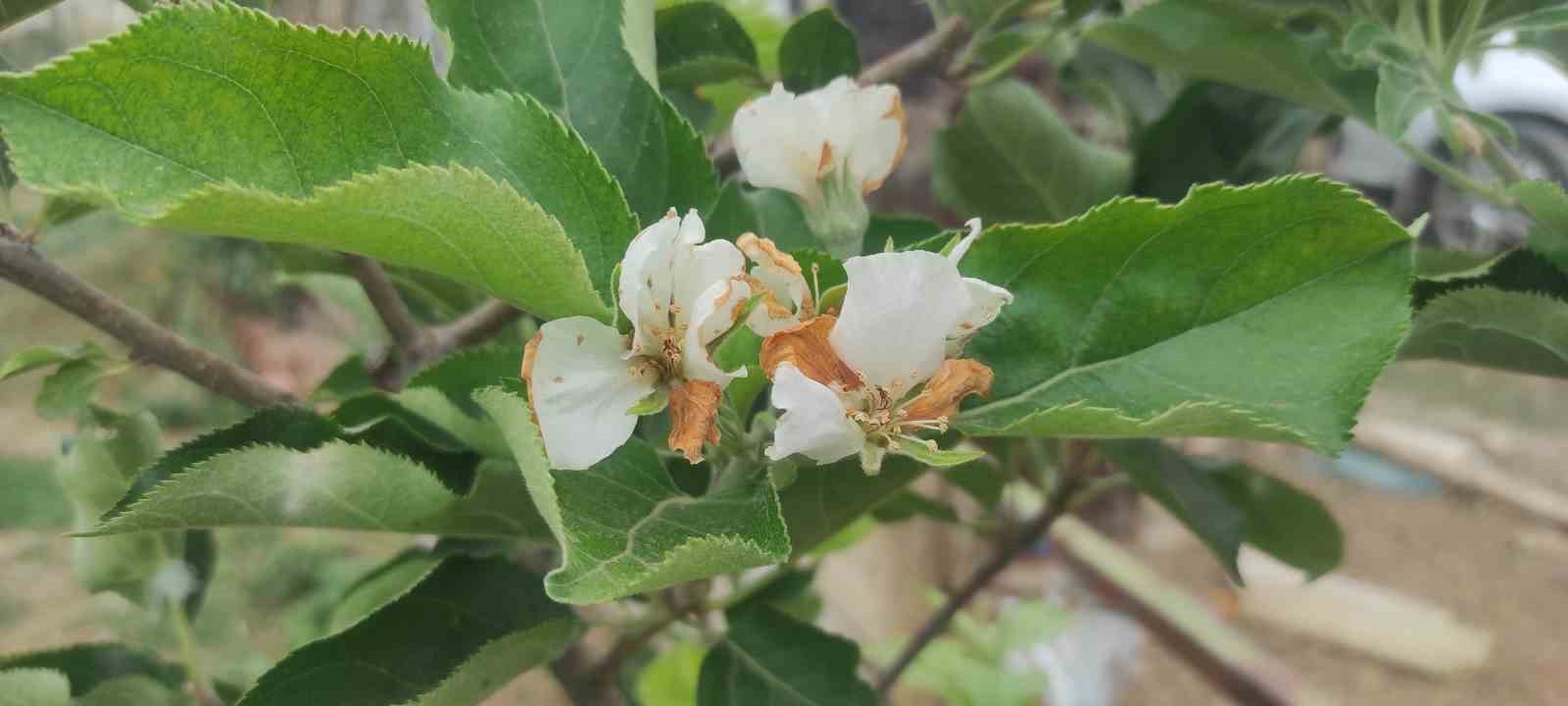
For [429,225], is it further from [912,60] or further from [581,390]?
[912,60]

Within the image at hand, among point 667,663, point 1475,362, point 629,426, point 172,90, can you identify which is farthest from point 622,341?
point 667,663

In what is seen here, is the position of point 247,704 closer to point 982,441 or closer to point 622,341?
point 622,341

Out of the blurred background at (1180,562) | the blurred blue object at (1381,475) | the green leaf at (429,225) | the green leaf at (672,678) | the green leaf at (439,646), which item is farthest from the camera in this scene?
the blurred blue object at (1381,475)

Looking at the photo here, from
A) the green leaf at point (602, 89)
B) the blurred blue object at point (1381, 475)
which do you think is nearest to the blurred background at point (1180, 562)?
the blurred blue object at point (1381, 475)

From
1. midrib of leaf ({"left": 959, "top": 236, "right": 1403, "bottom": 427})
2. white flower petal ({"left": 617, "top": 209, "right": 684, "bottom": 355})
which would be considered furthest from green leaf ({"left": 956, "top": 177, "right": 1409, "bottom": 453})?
white flower petal ({"left": 617, "top": 209, "right": 684, "bottom": 355})

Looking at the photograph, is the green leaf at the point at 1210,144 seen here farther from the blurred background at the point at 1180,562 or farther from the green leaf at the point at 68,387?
the green leaf at the point at 68,387

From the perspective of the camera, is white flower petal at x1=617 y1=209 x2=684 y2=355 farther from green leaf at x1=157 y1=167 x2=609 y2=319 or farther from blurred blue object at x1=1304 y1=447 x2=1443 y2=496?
blurred blue object at x1=1304 y1=447 x2=1443 y2=496

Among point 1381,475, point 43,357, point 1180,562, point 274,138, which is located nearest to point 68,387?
point 43,357
